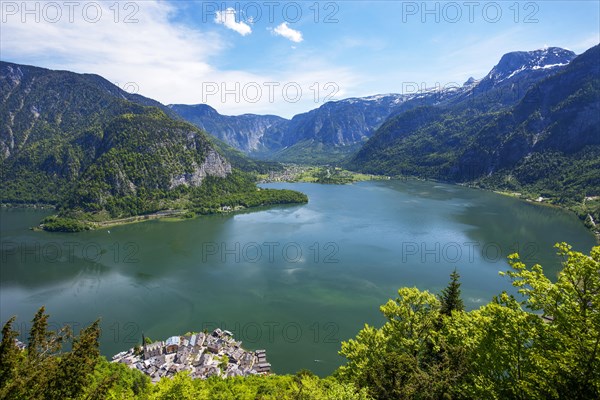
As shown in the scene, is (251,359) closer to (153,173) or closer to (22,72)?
(153,173)

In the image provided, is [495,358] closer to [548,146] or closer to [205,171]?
[205,171]

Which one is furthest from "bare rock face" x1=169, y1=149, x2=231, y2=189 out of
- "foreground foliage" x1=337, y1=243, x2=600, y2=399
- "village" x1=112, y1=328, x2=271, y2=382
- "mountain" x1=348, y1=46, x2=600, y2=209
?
"foreground foliage" x1=337, y1=243, x2=600, y2=399

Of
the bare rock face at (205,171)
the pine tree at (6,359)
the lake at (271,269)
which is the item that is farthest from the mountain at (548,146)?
the pine tree at (6,359)

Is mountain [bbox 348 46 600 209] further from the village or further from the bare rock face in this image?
the village

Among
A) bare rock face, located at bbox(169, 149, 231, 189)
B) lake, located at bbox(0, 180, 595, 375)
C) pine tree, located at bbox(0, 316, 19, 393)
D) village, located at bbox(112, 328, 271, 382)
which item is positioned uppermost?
bare rock face, located at bbox(169, 149, 231, 189)

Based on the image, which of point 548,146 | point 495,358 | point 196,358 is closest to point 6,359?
point 495,358

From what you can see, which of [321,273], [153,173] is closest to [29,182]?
[153,173]
